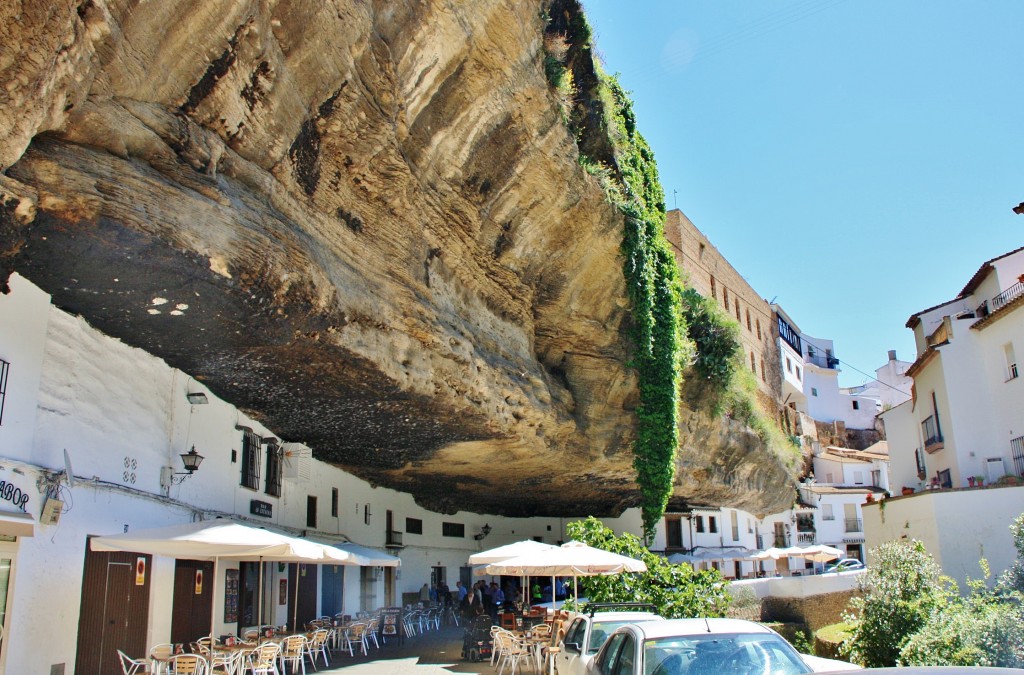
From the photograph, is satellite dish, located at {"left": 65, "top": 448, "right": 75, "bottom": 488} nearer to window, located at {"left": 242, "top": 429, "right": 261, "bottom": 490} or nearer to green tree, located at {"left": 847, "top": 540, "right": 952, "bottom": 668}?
window, located at {"left": 242, "top": 429, "right": 261, "bottom": 490}

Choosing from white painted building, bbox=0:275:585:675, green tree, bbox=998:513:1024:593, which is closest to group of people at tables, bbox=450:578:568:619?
white painted building, bbox=0:275:585:675

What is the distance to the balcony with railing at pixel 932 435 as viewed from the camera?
23.8 meters

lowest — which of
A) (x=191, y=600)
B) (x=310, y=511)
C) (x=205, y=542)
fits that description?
(x=191, y=600)

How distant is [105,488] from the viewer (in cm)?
977

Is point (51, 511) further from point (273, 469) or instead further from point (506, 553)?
point (506, 553)

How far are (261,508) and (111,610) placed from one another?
468cm

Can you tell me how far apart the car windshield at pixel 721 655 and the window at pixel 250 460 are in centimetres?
975

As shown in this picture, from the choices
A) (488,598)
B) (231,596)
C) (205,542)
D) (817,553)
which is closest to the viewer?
(205,542)

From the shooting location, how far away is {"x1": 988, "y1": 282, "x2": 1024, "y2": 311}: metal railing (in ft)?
71.9

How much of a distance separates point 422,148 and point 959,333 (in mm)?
17277

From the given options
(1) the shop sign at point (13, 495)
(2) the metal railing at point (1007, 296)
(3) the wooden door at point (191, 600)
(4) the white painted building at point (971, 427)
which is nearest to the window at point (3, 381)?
(1) the shop sign at point (13, 495)

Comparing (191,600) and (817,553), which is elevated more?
(191,600)

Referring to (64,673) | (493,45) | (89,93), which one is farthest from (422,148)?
(64,673)

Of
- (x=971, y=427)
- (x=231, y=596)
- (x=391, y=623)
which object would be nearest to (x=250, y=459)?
(x=231, y=596)
